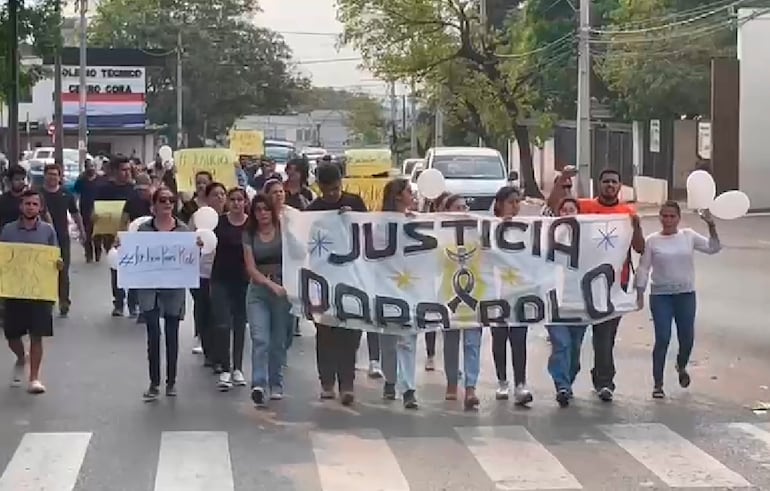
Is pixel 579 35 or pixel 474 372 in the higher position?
pixel 579 35

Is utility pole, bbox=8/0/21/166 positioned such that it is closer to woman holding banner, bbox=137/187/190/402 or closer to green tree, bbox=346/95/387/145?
woman holding banner, bbox=137/187/190/402

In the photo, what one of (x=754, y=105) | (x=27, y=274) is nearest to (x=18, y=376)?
(x=27, y=274)

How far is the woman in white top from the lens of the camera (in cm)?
1116

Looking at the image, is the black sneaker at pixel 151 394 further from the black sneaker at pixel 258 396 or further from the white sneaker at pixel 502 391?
the white sneaker at pixel 502 391

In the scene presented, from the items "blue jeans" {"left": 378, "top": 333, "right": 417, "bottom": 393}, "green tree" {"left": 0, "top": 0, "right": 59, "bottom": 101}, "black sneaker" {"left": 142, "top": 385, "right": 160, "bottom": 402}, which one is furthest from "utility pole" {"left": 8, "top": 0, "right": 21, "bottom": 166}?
"blue jeans" {"left": 378, "top": 333, "right": 417, "bottom": 393}

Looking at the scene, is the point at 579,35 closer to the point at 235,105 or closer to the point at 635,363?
the point at 635,363

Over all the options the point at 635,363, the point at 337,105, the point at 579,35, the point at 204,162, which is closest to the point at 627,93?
the point at 579,35

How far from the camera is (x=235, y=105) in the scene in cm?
8044

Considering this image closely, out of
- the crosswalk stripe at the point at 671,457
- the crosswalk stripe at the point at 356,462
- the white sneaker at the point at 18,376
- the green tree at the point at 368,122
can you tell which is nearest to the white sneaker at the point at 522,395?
the crosswalk stripe at the point at 671,457

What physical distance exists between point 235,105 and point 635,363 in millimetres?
68989

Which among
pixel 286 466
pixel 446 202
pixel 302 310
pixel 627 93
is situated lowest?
pixel 286 466

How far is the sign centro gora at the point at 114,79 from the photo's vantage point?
215ft

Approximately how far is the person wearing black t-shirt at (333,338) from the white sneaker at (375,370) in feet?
2.95

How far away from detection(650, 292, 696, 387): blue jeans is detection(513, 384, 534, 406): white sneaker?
3.63ft
